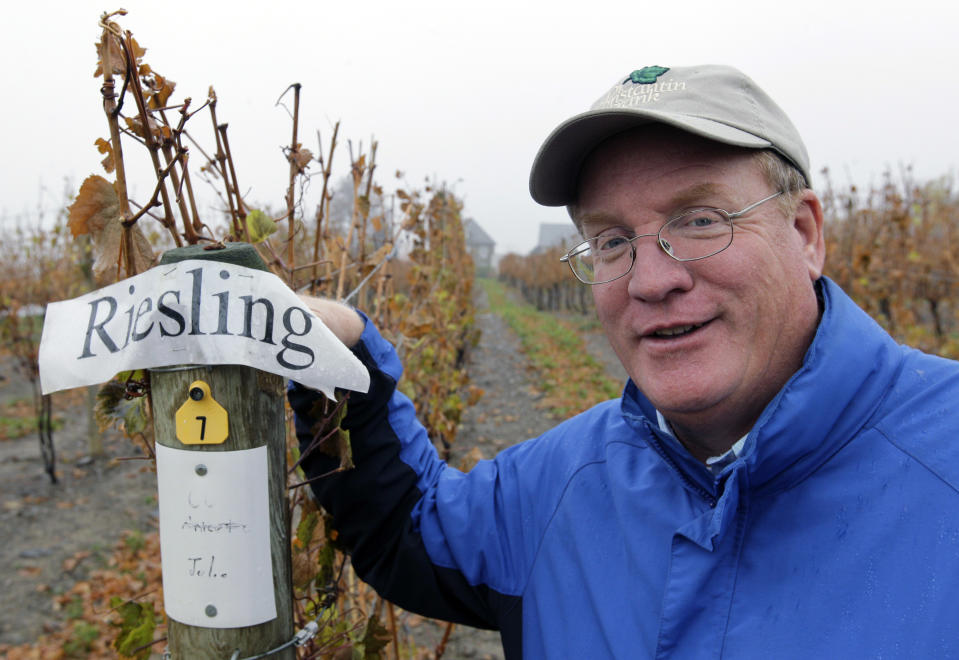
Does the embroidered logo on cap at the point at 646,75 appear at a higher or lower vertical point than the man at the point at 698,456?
higher

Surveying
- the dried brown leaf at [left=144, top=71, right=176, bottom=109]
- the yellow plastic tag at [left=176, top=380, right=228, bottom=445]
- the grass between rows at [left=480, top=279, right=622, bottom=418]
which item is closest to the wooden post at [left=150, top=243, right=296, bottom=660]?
the yellow plastic tag at [left=176, top=380, right=228, bottom=445]

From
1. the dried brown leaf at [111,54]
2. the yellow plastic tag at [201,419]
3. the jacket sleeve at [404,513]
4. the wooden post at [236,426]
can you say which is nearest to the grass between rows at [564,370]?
the jacket sleeve at [404,513]

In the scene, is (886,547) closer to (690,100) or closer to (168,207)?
(690,100)

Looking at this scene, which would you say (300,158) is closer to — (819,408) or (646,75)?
(646,75)

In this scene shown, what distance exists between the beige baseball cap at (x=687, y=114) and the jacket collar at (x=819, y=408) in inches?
15.3

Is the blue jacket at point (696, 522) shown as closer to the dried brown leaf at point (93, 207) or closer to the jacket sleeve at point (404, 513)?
the jacket sleeve at point (404, 513)

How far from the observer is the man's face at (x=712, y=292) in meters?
1.16

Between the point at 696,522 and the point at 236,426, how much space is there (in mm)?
820

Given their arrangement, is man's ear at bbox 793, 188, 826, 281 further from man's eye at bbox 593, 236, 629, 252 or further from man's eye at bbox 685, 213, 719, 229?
man's eye at bbox 593, 236, 629, 252

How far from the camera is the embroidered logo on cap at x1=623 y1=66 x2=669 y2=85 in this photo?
1.26 meters

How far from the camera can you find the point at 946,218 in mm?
9617

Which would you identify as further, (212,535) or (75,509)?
(75,509)

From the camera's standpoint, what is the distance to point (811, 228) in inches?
51.1

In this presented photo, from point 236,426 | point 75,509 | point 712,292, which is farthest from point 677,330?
point 75,509
